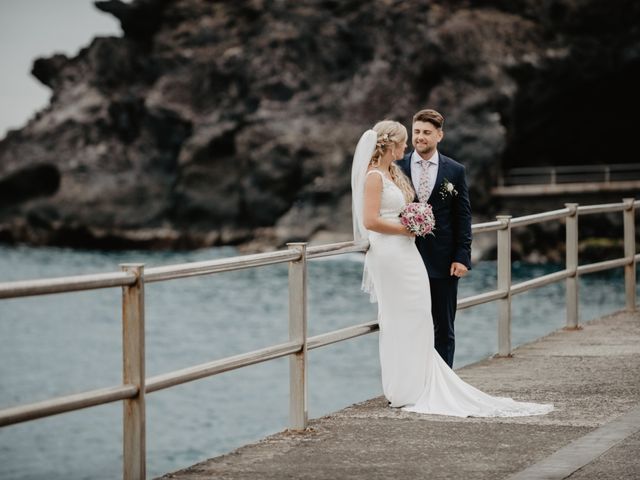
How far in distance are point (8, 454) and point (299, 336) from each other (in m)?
39.8

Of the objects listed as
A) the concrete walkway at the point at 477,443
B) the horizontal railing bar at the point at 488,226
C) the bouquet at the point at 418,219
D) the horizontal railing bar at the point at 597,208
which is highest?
the bouquet at the point at 418,219

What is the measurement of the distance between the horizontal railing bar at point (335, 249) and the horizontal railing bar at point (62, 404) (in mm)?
1865

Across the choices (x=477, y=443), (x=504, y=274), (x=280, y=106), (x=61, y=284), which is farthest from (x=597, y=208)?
(x=280, y=106)

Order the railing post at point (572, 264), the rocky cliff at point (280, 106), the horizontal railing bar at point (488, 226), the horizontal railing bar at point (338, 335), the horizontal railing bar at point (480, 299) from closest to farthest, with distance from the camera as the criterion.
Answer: the horizontal railing bar at point (338, 335) < the horizontal railing bar at point (480, 299) < the horizontal railing bar at point (488, 226) < the railing post at point (572, 264) < the rocky cliff at point (280, 106)

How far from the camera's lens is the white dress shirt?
8070 mm

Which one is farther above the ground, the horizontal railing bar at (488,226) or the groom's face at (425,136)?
the groom's face at (425,136)

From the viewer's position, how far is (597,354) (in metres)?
10.5

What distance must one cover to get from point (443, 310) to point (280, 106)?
79199 mm

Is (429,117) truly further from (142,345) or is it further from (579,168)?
(579,168)

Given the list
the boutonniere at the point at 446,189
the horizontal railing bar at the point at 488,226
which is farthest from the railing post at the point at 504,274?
the boutonniere at the point at 446,189

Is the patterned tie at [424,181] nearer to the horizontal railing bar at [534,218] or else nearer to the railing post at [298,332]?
the railing post at [298,332]

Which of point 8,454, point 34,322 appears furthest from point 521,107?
point 8,454

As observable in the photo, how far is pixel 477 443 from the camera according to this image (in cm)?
682

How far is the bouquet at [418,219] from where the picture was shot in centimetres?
766
